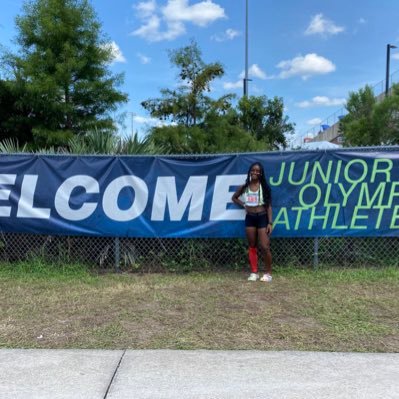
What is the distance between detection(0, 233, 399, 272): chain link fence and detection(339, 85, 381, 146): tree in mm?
14678

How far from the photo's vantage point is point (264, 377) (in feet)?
13.1

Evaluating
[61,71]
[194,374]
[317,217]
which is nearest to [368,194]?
[317,217]

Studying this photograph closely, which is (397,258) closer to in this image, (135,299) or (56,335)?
(135,299)

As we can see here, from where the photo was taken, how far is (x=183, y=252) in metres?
7.68

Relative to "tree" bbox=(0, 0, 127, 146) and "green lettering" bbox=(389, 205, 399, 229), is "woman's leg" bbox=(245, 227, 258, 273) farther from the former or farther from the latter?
Result: "tree" bbox=(0, 0, 127, 146)

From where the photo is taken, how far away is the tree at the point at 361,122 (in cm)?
2168

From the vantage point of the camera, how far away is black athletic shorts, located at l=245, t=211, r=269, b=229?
7062mm

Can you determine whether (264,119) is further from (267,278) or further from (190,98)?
(267,278)

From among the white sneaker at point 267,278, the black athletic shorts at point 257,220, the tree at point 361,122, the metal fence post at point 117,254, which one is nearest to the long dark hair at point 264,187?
the black athletic shorts at point 257,220

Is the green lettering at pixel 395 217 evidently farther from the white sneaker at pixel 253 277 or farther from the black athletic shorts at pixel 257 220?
the white sneaker at pixel 253 277

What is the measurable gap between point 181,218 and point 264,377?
380 cm

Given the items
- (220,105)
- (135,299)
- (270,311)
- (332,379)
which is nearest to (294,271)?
(270,311)

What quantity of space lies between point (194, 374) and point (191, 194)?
12.5 ft

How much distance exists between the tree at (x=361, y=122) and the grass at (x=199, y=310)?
51.0ft
